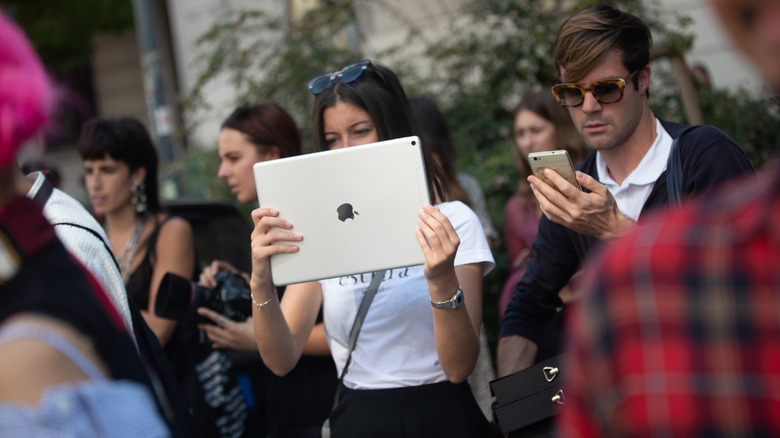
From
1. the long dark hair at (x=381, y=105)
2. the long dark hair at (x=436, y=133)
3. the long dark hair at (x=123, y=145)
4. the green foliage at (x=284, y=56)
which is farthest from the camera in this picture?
the green foliage at (x=284, y=56)

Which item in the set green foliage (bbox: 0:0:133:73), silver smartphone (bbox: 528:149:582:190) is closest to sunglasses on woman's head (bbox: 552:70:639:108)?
silver smartphone (bbox: 528:149:582:190)

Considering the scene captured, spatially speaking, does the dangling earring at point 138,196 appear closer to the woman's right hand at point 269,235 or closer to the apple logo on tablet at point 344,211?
the woman's right hand at point 269,235

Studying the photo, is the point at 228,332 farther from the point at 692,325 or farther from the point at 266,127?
the point at 692,325

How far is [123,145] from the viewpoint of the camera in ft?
13.0

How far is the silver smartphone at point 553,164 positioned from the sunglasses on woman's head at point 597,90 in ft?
1.23

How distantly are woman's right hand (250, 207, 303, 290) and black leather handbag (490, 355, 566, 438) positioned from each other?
80 cm

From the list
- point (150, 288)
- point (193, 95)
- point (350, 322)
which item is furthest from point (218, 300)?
point (193, 95)

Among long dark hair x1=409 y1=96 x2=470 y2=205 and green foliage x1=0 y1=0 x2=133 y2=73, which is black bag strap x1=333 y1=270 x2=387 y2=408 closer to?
long dark hair x1=409 y1=96 x2=470 y2=205

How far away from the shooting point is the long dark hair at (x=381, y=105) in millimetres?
2771

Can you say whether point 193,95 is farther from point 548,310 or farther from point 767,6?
point 767,6

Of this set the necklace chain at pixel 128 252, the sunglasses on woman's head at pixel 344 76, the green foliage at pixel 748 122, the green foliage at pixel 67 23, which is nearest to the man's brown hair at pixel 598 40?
the sunglasses on woman's head at pixel 344 76

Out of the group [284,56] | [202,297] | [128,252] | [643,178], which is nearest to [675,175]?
[643,178]

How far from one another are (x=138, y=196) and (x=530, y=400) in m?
2.57

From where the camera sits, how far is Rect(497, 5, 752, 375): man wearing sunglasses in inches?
85.1
